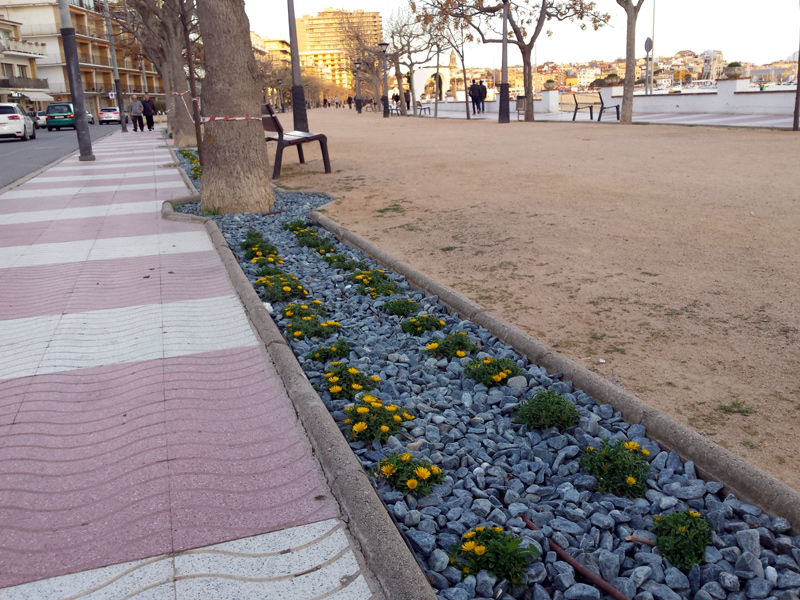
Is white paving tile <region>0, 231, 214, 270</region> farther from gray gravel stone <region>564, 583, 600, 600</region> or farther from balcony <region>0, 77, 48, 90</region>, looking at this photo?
balcony <region>0, 77, 48, 90</region>

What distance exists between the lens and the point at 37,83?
68.5 metres

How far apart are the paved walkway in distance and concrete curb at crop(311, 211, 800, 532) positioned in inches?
54.3

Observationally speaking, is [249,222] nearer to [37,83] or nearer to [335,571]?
[335,571]

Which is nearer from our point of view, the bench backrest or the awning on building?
the bench backrest

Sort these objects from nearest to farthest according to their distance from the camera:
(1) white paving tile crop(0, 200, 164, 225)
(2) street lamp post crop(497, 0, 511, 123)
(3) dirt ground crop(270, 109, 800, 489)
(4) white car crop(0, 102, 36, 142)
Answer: (3) dirt ground crop(270, 109, 800, 489) < (1) white paving tile crop(0, 200, 164, 225) < (2) street lamp post crop(497, 0, 511, 123) < (4) white car crop(0, 102, 36, 142)

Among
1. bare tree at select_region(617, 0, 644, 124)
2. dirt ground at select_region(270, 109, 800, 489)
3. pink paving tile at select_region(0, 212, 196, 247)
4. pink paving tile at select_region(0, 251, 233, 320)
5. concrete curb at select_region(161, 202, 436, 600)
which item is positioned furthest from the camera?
bare tree at select_region(617, 0, 644, 124)

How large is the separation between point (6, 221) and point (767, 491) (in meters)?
9.33

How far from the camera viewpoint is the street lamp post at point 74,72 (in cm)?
1699

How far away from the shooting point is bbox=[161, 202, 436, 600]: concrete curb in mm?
2154

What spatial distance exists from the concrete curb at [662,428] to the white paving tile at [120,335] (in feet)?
4.85

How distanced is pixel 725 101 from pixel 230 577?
30244 millimetres

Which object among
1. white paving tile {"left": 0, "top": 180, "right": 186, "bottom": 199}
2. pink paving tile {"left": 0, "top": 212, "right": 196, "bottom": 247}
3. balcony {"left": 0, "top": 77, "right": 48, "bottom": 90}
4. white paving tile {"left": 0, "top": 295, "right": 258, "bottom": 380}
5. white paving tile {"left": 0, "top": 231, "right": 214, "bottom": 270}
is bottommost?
white paving tile {"left": 0, "top": 295, "right": 258, "bottom": 380}

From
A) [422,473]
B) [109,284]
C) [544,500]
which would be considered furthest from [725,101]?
[422,473]

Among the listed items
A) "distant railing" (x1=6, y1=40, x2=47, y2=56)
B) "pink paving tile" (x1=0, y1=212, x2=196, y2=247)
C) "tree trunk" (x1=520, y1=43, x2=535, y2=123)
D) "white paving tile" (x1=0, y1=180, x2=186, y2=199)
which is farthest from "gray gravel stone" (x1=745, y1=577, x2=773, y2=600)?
"distant railing" (x1=6, y1=40, x2=47, y2=56)
